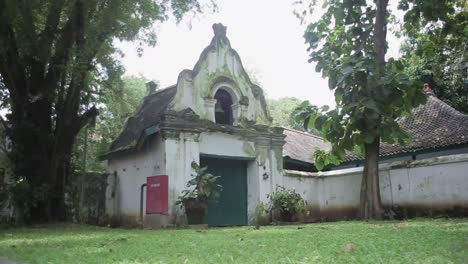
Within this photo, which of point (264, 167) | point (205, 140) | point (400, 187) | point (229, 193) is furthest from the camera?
point (264, 167)

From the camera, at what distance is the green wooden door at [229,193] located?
43.8ft

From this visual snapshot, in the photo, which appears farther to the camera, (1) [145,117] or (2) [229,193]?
(2) [229,193]

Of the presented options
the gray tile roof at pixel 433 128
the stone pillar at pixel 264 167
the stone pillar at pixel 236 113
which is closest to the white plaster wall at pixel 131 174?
the stone pillar at pixel 236 113

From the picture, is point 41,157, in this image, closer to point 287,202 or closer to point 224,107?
point 224,107

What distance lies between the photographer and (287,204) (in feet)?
43.5

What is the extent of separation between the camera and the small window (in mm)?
14070

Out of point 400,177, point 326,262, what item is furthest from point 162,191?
point 326,262

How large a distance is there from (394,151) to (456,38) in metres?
5.97

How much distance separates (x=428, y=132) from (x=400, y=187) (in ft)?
17.7

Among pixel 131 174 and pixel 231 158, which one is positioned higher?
pixel 231 158

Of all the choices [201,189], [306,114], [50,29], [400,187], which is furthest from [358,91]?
[50,29]

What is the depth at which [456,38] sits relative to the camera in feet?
37.9

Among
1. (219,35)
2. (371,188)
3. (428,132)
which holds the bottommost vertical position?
(371,188)

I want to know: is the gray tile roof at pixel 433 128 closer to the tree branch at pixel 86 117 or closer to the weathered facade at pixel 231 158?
the weathered facade at pixel 231 158
